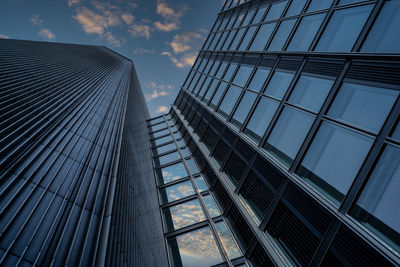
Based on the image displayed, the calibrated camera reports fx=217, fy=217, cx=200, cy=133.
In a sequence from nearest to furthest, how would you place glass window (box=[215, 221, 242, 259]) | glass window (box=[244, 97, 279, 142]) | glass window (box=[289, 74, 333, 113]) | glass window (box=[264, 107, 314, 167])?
1. glass window (box=[289, 74, 333, 113])
2. glass window (box=[264, 107, 314, 167])
3. glass window (box=[215, 221, 242, 259])
4. glass window (box=[244, 97, 279, 142])

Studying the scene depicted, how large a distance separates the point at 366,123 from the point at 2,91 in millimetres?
16471

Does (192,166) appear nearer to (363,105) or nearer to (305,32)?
(305,32)

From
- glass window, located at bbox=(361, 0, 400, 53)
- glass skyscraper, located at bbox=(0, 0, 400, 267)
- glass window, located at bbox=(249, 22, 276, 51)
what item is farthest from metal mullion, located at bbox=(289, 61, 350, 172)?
glass window, located at bbox=(249, 22, 276, 51)

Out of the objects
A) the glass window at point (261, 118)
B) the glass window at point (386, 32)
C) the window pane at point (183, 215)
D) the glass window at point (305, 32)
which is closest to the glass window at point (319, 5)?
the glass window at point (305, 32)

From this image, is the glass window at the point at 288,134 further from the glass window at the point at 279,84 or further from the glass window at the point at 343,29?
the glass window at the point at 343,29

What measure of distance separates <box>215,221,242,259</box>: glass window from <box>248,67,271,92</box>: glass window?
755cm

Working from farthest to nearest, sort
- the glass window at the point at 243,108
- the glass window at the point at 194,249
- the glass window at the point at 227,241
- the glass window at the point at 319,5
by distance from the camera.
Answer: the glass window at the point at 243,108, the glass window at the point at 319,5, the glass window at the point at 194,249, the glass window at the point at 227,241

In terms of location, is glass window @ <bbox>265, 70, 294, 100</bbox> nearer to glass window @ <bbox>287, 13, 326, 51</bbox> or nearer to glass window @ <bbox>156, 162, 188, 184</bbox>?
glass window @ <bbox>287, 13, 326, 51</bbox>

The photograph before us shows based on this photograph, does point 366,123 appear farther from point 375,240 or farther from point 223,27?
point 223,27

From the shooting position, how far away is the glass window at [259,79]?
12.3 meters

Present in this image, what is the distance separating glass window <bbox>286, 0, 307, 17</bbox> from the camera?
1228cm

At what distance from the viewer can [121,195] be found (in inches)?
360

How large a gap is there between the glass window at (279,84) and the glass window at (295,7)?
417 centimetres

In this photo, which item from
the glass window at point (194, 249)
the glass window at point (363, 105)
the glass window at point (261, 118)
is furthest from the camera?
the glass window at point (261, 118)
